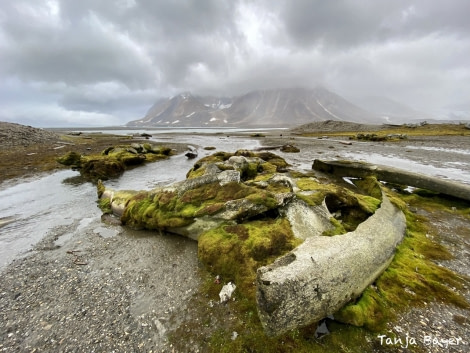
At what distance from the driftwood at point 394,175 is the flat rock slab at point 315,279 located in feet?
33.0

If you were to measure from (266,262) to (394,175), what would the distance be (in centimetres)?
1378

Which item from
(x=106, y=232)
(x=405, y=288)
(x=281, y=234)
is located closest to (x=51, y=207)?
(x=106, y=232)

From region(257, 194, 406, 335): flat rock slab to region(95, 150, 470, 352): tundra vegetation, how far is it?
38 cm

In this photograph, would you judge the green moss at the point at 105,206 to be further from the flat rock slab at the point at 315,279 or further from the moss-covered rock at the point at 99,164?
the flat rock slab at the point at 315,279

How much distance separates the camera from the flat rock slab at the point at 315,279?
4.62 meters

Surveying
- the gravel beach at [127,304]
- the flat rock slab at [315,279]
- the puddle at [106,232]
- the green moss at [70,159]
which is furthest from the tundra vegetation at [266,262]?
the green moss at [70,159]

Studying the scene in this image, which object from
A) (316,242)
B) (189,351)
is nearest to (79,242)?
(189,351)

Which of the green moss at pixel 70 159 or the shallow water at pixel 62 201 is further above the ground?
the green moss at pixel 70 159

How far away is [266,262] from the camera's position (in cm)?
698

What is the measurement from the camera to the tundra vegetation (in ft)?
16.6

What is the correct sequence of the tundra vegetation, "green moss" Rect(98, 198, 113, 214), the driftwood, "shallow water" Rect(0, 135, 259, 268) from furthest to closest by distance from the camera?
"green moss" Rect(98, 198, 113, 214) < the driftwood < "shallow water" Rect(0, 135, 259, 268) < the tundra vegetation
